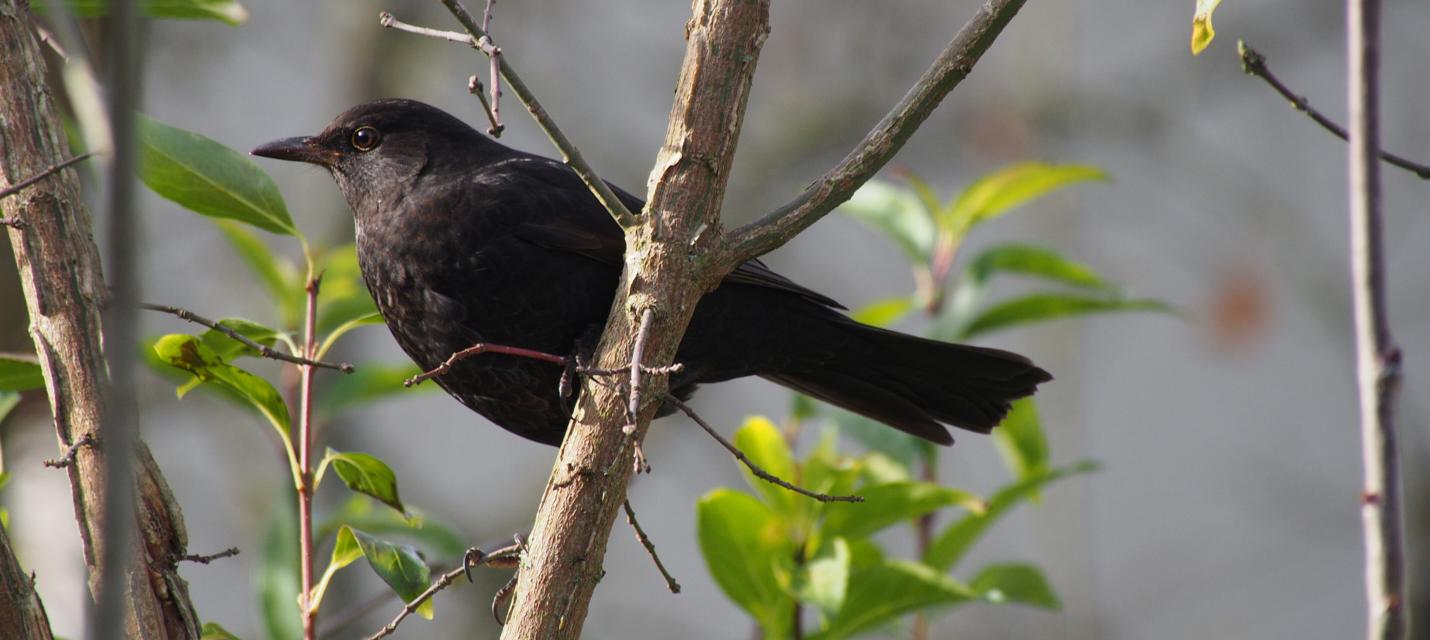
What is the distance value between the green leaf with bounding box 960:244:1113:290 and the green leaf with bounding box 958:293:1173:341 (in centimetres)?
4

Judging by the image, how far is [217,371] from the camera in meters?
1.91

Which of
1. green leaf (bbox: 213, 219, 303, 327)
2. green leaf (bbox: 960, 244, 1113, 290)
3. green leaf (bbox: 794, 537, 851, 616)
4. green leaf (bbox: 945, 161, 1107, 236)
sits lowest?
green leaf (bbox: 794, 537, 851, 616)

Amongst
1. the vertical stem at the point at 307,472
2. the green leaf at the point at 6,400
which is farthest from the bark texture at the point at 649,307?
the green leaf at the point at 6,400

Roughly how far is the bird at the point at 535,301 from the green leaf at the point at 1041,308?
125 millimetres

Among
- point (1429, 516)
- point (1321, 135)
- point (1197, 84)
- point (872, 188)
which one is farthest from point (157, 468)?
point (1321, 135)

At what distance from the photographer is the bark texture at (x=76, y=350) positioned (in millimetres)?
1594

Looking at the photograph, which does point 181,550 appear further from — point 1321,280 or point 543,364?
point 1321,280

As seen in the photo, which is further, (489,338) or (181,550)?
(489,338)

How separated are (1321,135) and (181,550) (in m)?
8.53

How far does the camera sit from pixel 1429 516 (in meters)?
6.87

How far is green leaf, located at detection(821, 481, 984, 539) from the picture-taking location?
7.14ft

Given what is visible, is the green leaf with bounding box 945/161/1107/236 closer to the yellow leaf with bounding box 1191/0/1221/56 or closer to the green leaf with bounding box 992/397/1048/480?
the green leaf with bounding box 992/397/1048/480

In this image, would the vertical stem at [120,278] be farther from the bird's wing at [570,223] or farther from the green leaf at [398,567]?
the bird's wing at [570,223]

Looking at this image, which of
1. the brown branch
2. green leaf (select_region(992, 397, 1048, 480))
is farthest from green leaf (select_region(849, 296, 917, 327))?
the brown branch
